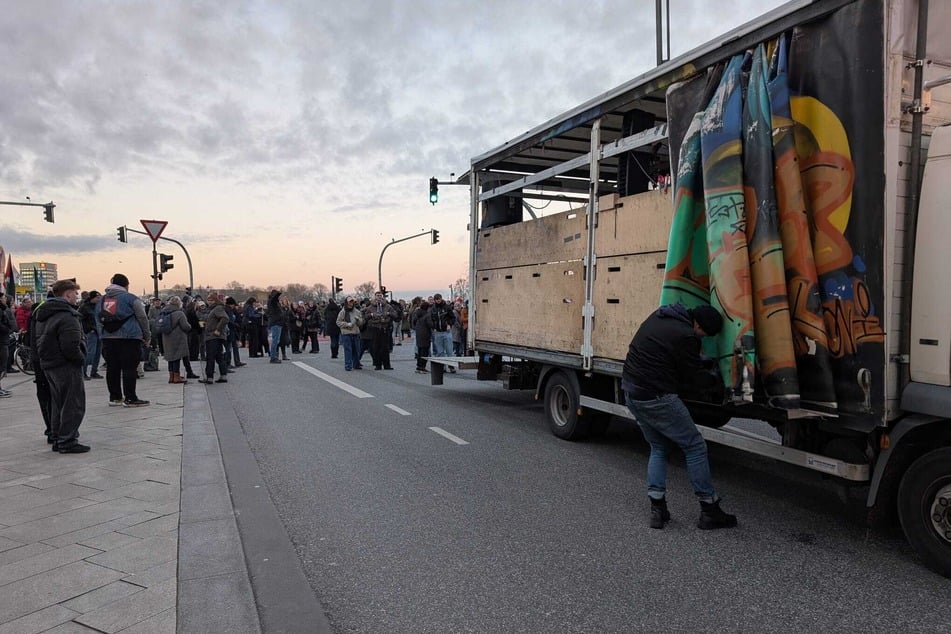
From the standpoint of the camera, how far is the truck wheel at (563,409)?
690cm

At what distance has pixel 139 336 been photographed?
9016mm

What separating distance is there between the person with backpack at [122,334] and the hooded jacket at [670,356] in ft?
24.3

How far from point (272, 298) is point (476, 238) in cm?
893

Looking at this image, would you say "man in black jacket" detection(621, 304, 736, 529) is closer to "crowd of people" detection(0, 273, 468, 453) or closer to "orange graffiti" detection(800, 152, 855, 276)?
"orange graffiti" detection(800, 152, 855, 276)

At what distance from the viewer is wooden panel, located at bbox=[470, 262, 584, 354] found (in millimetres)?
6859

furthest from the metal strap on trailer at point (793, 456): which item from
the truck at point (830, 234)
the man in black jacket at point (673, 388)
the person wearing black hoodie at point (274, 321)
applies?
the person wearing black hoodie at point (274, 321)

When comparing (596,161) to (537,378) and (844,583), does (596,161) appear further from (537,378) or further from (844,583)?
(844,583)

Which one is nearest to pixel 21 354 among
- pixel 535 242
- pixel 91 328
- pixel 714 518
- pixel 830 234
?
pixel 91 328

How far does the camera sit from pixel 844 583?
353cm

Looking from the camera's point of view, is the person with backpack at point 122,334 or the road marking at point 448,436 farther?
the person with backpack at point 122,334

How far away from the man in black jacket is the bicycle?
589 inches

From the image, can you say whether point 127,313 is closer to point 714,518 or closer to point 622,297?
Result: point 622,297

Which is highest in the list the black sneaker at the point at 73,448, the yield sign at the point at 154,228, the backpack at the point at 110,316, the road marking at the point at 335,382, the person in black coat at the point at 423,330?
the yield sign at the point at 154,228

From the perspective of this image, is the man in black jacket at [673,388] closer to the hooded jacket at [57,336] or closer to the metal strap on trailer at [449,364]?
the metal strap on trailer at [449,364]
